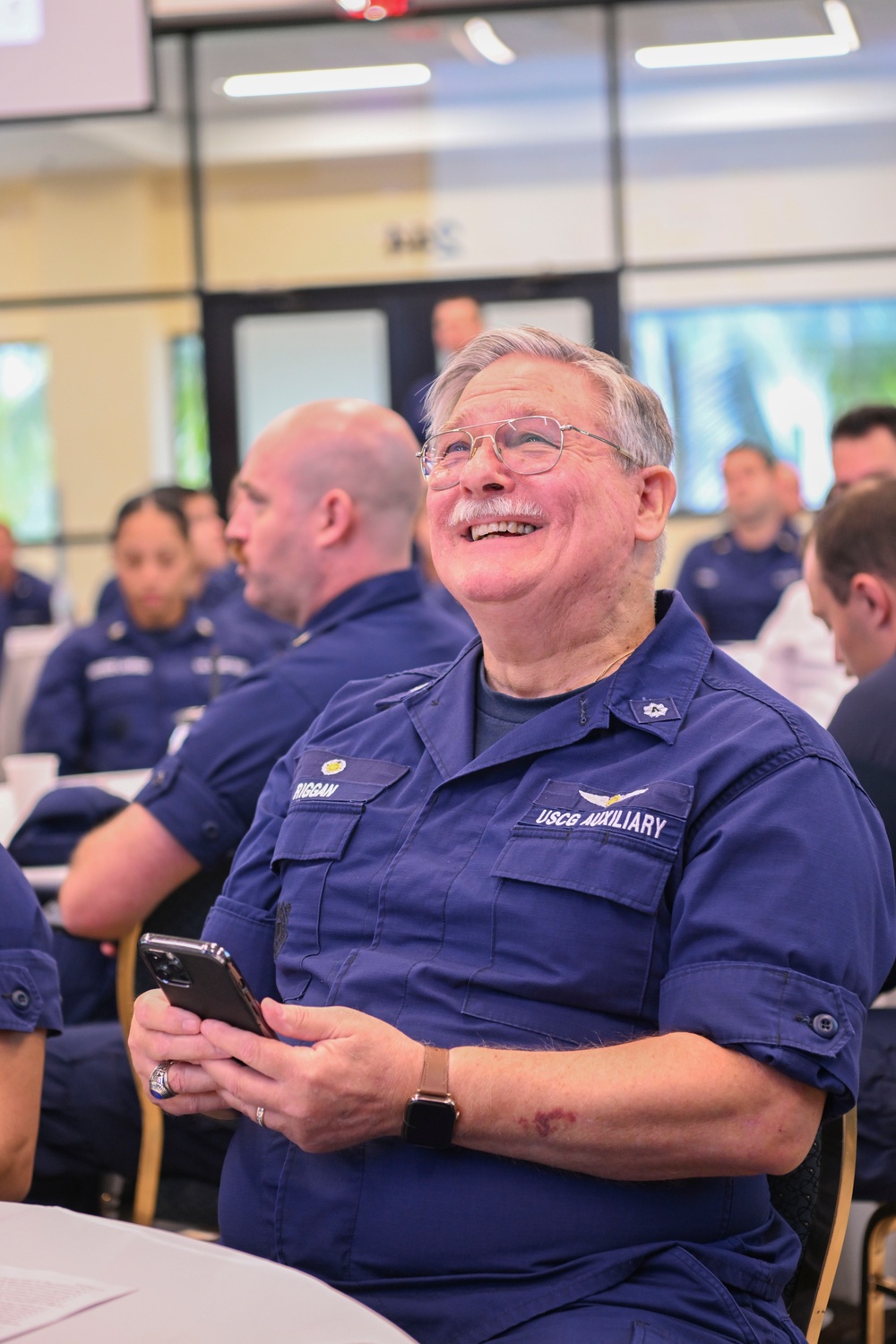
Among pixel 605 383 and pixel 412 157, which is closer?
pixel 605 383

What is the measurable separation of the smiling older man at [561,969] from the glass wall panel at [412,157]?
6.89 metres

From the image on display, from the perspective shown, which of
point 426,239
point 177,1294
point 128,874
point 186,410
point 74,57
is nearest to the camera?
point 177,1294

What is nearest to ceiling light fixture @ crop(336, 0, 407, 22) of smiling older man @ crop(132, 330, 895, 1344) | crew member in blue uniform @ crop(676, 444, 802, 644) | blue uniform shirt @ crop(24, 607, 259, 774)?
crew member in blue uniform @ crop(676, 444, 802, 644)

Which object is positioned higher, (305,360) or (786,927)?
(305,360)

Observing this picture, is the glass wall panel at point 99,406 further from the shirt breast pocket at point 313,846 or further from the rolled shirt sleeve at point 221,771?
the shirt breast pocket at point 313,846

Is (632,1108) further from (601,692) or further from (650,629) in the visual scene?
(650,629)

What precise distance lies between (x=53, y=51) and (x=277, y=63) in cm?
233

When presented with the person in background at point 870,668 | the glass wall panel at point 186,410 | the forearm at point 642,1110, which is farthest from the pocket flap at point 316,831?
the glass wall panel at point 186,410

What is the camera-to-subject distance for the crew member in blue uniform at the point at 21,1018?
1.41 meters

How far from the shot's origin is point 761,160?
824 cm

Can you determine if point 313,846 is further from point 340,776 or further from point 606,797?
point 606,797

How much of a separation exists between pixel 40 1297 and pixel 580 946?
0.56m

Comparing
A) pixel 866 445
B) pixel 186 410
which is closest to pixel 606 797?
pixel 866 445

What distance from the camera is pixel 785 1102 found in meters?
1.22
